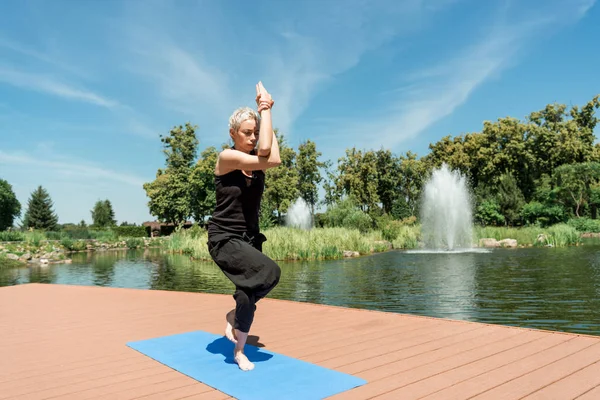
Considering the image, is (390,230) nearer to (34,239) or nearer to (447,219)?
(447,219)

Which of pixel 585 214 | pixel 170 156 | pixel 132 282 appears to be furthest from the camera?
pixel 170 156

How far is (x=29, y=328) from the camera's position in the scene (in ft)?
14.4

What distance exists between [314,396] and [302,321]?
2084 millimetres

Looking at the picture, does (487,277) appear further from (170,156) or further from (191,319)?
(170,156)

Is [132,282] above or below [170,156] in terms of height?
below

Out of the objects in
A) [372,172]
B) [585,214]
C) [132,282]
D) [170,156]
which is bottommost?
[132,282]

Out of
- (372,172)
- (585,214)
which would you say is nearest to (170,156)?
(372,172)

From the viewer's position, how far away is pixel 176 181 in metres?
40.6

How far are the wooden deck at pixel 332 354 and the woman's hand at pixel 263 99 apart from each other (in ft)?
5.25

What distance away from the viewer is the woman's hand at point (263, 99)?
2.68 m

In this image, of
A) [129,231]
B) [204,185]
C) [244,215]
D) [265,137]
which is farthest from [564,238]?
[129,231]

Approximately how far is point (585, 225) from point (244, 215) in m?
30.8

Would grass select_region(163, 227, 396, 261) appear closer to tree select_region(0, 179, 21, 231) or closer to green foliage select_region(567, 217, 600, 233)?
green foliage select_region(567, 217, 600, 233)

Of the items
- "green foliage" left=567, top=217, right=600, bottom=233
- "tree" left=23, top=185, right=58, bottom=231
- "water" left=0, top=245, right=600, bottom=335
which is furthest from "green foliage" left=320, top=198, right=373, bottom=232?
"tree" left=23, top=185, right=58, bottom=231
